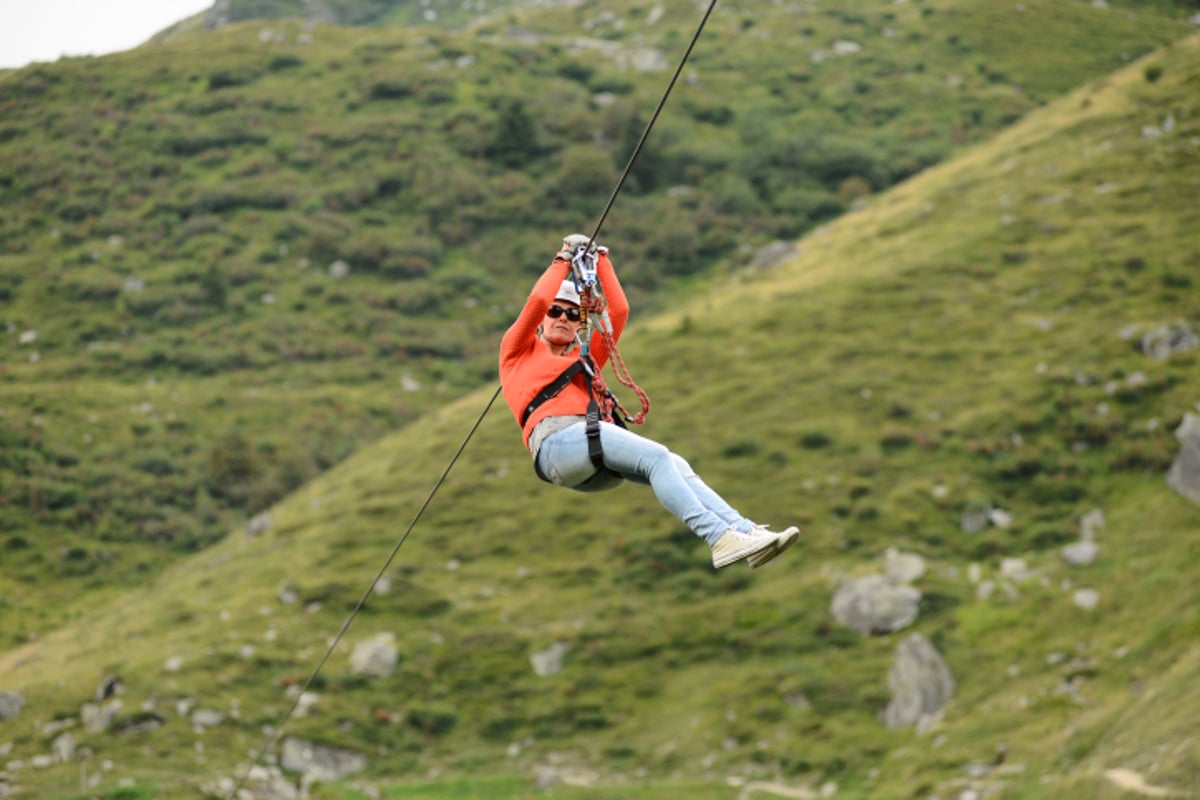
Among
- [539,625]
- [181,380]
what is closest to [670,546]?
[539,625]

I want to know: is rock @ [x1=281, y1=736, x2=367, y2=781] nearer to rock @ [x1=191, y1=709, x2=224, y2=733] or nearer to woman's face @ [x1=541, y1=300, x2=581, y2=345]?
rock @ [x1=191, y1=709, x2=224, y2=733]

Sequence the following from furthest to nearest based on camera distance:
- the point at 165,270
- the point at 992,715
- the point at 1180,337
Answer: the point at 165,270, the point at 1180,337, the point at 992,715

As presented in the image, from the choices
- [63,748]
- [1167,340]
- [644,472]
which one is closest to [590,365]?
[644,472]

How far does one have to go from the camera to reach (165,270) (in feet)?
228

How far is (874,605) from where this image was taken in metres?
28.3

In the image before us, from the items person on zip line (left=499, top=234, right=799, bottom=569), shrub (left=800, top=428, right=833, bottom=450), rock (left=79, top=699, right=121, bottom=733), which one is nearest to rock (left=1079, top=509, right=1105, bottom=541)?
shrub (left=800, top=428, right=833, bottom=450)

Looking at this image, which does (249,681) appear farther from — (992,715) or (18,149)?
(18,149)

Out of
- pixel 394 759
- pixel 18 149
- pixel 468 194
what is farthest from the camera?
pixel 18 149

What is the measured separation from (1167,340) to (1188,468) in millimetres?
5835

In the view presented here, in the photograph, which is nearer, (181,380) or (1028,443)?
(1028,443)

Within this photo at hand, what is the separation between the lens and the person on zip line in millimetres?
7430

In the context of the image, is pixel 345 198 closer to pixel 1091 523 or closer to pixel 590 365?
pixel 1091 523

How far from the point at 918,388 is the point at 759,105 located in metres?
50.7

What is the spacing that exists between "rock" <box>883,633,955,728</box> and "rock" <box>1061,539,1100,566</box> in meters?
4.21
